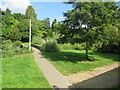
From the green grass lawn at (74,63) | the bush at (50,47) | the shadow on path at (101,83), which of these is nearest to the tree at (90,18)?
the green grass lawn at (74,63)

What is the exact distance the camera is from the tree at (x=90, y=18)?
7991 mm

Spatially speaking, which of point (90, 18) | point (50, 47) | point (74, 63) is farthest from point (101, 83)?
point (50, 47)

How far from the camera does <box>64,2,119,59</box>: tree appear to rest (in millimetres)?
7991

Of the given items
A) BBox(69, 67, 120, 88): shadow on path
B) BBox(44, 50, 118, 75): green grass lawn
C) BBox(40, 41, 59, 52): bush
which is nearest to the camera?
BBox(69, 67, 120, 88): shadow on path

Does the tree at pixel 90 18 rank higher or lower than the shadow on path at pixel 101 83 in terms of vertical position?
higher

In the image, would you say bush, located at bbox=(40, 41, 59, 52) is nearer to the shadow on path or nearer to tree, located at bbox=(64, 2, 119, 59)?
tree, located at bbox=(64, 2, 119, 59)

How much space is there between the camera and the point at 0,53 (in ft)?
33.4

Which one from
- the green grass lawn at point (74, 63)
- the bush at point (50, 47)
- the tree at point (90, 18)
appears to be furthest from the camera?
the bush at point (50, 47)

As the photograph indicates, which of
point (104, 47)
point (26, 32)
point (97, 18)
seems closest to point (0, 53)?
point (97, 18)

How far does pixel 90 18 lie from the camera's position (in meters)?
8.05

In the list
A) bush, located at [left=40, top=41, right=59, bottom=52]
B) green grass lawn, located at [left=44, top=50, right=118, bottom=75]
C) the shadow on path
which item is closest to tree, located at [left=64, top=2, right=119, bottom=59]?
green grass lawn, located at [left=44, top=50, right=118, bottom=75]

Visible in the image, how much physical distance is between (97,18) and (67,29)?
226cm

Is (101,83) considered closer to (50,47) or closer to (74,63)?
(74,63)

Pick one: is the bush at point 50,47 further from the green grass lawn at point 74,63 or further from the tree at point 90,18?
the tree at point 90,18
